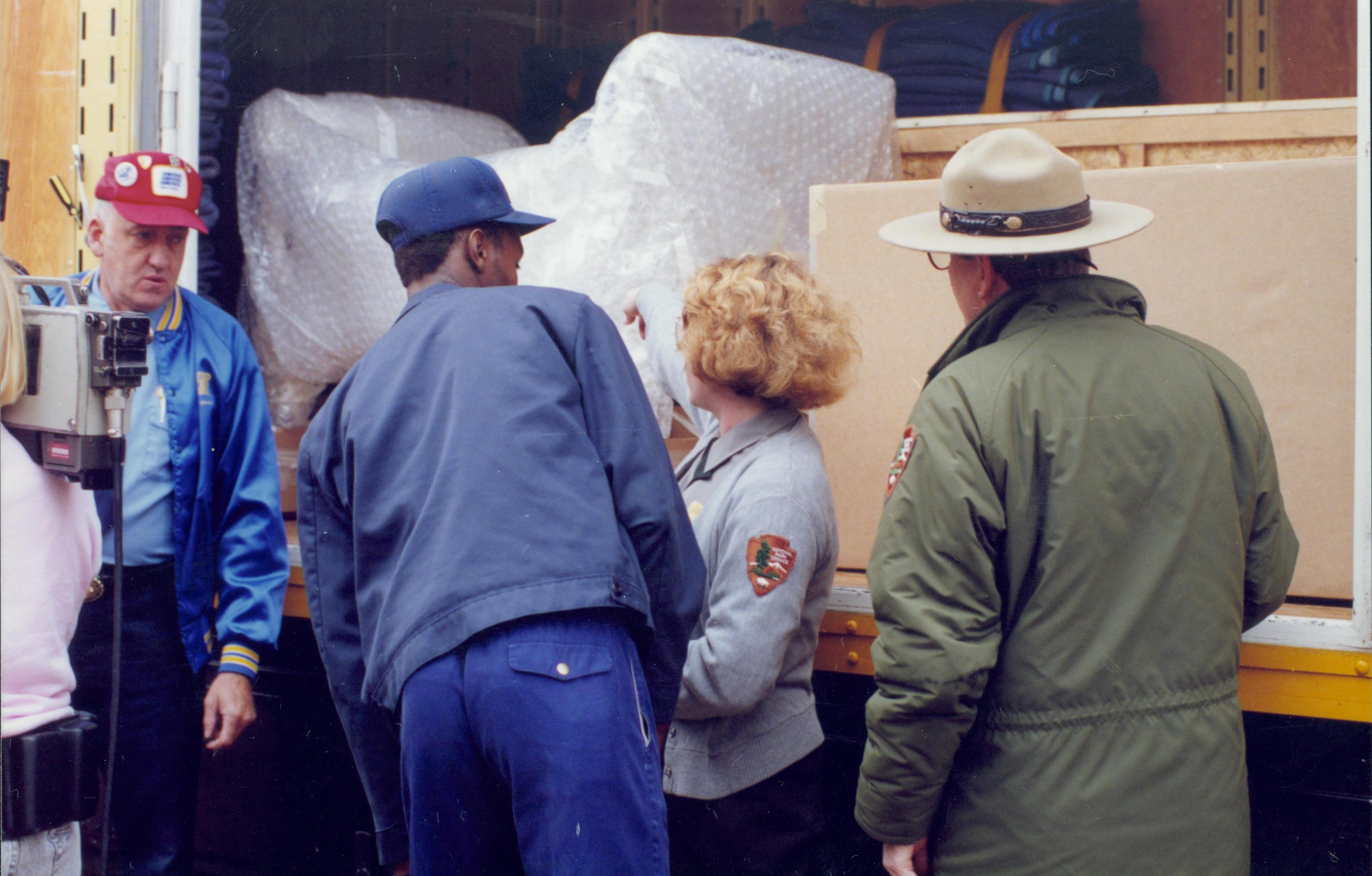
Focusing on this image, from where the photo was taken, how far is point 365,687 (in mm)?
1334

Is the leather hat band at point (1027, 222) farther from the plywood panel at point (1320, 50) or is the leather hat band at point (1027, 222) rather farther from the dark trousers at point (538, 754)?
the plywood panel at point (1320, 50)

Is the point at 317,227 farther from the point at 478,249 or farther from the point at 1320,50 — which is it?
the point at 1320,50

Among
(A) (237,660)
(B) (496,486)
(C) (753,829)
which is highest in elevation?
(B) (496,486)

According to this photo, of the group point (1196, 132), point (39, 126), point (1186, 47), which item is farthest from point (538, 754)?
point (1186, 47)

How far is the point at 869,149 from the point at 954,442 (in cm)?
106

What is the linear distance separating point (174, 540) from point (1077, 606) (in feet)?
4.74

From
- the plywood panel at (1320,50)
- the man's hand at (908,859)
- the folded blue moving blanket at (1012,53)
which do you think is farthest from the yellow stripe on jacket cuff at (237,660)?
the plywood panel at (1320,50)

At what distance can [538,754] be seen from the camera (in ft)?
3.82

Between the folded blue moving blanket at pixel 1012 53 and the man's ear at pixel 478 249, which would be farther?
the folded blue moving blanket at pixel 1012 53

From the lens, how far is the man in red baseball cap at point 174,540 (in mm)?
1802

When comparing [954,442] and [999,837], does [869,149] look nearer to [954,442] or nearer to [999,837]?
[954,442]

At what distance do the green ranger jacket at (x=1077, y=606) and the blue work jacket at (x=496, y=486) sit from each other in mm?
283

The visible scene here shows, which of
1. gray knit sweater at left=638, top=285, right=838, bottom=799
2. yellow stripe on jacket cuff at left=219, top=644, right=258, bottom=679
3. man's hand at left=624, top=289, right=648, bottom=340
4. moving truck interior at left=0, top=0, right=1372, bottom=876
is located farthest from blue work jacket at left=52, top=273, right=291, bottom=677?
gray knit sweater at left=638, top=285, right=838, bottom=799

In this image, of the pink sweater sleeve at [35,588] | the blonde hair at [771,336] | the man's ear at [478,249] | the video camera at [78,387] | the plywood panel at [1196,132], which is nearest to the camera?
the pink sweater sleeve at [35,588]
